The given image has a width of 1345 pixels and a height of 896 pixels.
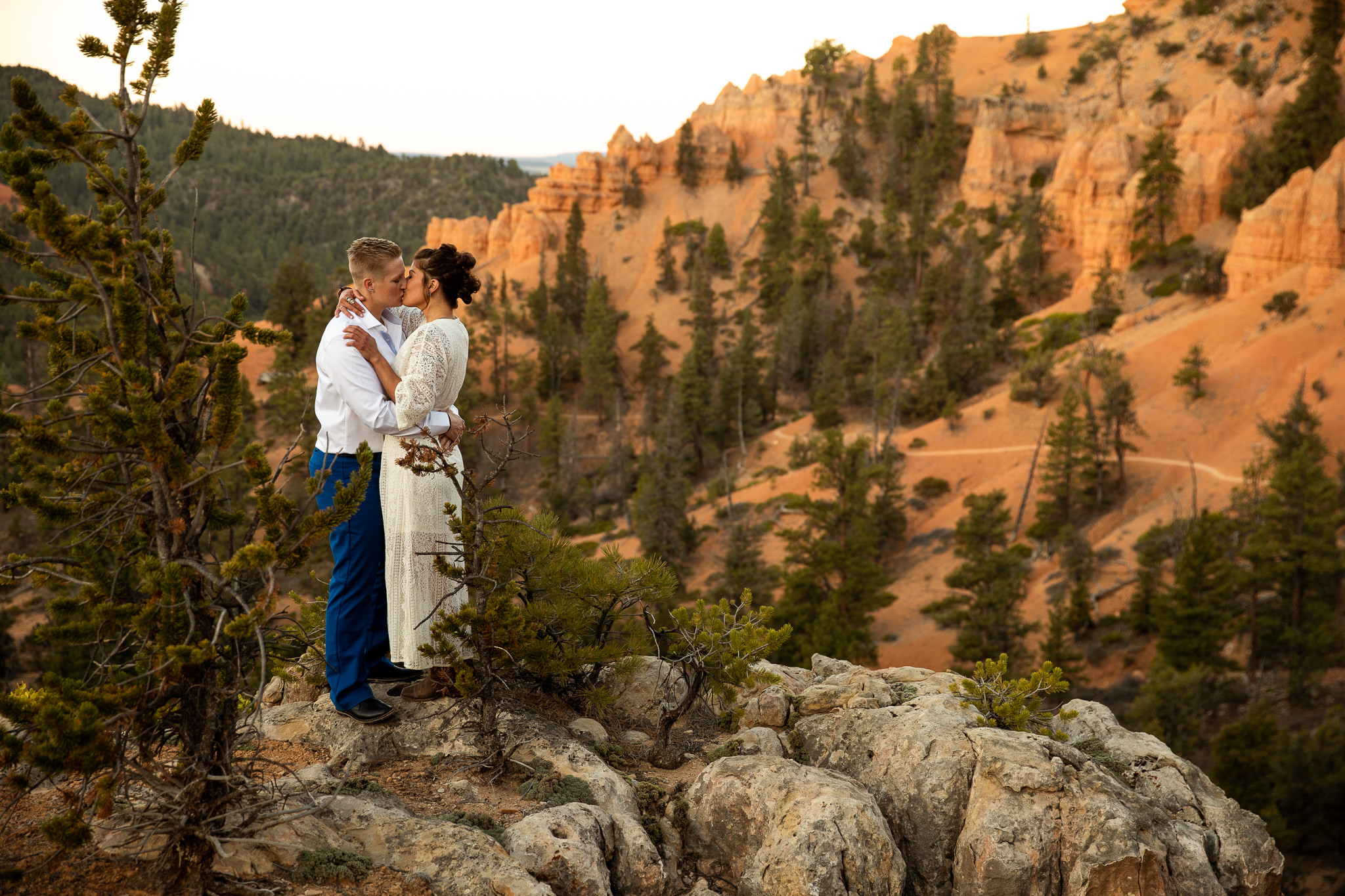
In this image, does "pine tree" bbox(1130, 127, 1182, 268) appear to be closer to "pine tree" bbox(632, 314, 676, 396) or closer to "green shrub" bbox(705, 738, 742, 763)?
"pine tree" bbox(632, 314, 676, 396)

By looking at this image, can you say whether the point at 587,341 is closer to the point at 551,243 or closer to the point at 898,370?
the point at 551,243

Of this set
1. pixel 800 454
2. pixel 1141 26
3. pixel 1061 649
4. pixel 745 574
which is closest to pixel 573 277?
pixel 800 454

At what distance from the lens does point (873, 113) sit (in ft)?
198

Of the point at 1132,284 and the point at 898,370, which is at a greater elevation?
the point at 1132,284

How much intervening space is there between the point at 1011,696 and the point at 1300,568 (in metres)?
21.7

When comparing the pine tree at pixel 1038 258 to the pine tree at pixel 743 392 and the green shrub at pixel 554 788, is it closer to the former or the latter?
the pine tree at pixel 743 392

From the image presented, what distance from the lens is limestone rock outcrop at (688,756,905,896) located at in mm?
3607

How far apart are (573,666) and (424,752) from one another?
91 centimetres

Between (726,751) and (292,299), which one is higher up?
(292,299)

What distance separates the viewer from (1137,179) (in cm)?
4406

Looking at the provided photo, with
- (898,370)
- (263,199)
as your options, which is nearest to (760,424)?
(898,370)

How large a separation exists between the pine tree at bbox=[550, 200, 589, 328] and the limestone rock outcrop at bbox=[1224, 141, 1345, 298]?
1405 inches

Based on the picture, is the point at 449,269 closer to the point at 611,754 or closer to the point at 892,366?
the point at 611,754

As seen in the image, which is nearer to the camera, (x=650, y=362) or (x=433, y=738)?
(x=433, y=738)
